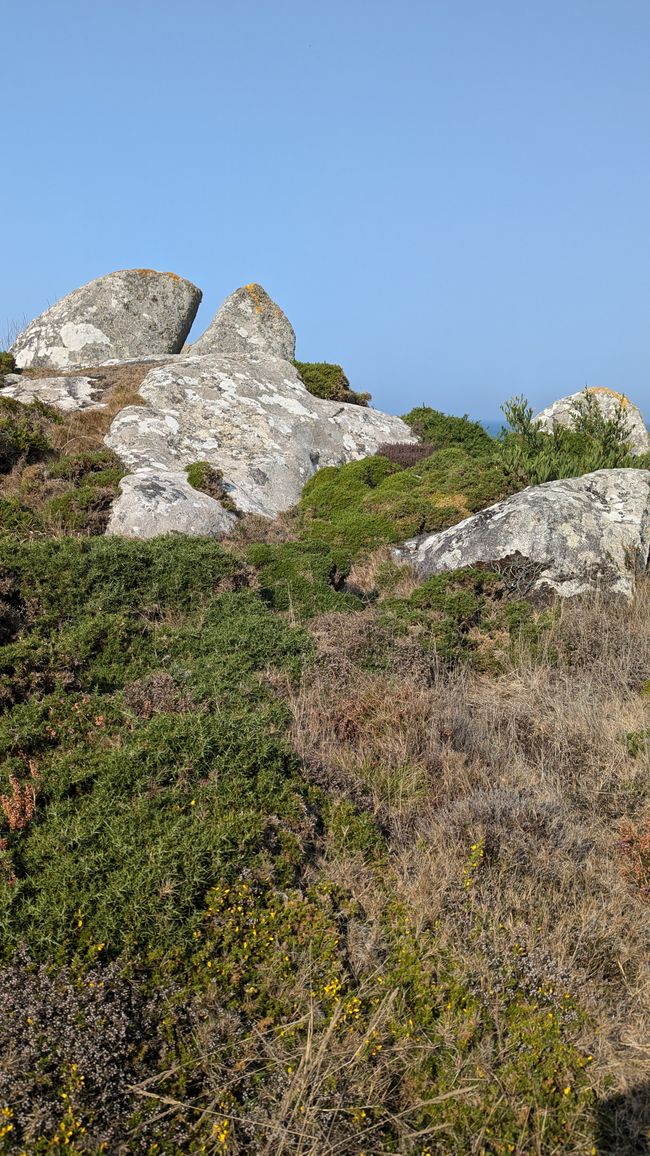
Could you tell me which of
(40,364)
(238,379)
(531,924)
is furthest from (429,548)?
(40,364)

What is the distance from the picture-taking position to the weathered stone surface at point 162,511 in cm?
1086

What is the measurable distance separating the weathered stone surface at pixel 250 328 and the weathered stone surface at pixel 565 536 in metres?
12.0

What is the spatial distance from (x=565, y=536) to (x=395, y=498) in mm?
3270

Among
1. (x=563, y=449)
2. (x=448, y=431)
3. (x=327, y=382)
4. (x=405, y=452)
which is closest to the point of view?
(x=563, y=449)

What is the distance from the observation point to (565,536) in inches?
384

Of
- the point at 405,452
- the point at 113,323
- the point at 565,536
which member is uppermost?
the point at 113,323

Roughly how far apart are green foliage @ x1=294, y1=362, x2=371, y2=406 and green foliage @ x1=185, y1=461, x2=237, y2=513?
19.1 feet

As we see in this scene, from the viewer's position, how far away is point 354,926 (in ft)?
13.9

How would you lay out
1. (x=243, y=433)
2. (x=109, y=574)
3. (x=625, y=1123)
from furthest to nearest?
(x=243, y=433) < (x=109, y=574) < (x=625, y=1123)

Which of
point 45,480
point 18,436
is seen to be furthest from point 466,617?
point 18,436

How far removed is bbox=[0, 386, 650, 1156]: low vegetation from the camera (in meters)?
3.30

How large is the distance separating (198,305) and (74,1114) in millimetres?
22666

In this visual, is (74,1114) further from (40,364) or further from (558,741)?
(40,364)

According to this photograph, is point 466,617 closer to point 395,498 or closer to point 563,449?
point 395,498
